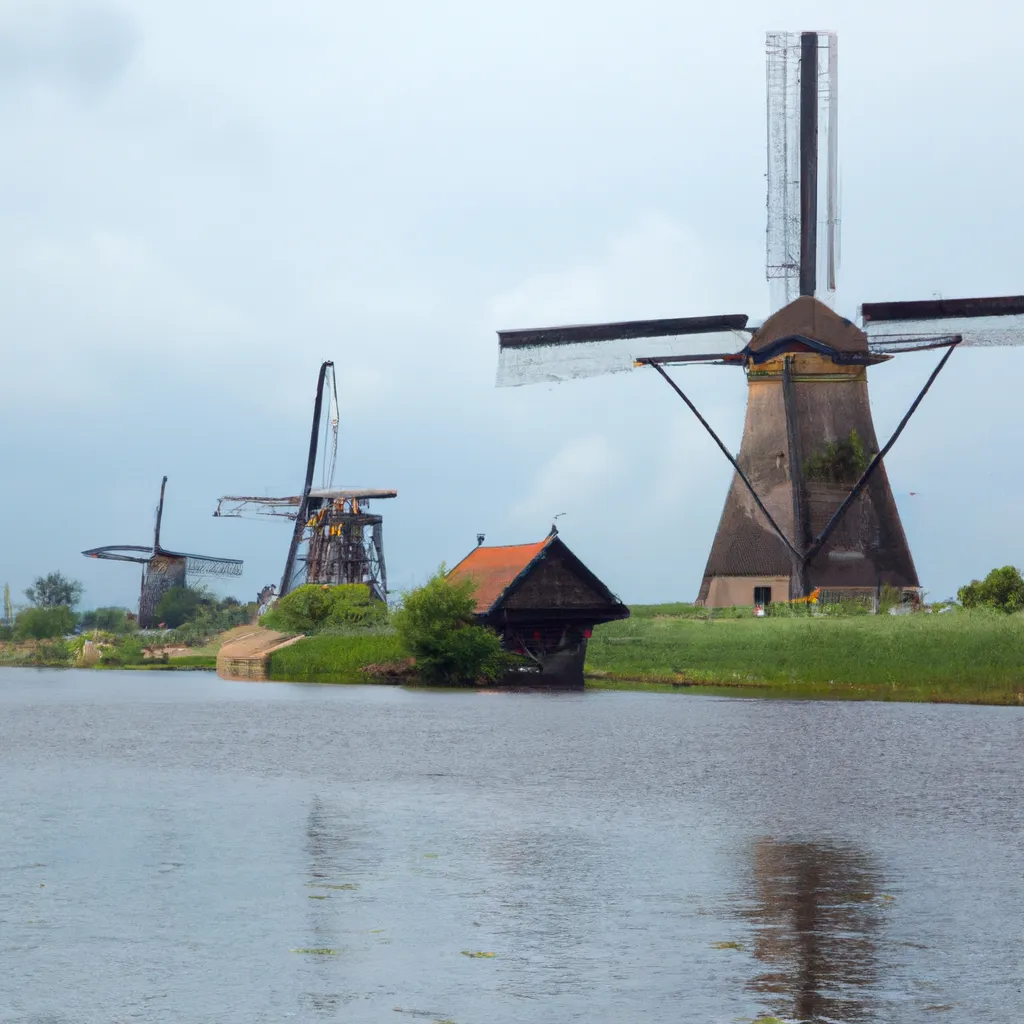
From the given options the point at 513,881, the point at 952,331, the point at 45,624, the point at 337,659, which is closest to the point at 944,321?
the point at 952,331

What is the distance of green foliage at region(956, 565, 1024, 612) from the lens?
47.5 m

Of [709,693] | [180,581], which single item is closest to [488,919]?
[709,693]

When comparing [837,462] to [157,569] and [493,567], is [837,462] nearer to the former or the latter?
[493,567]

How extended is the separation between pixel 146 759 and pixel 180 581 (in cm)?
8883

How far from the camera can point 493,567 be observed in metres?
51.0

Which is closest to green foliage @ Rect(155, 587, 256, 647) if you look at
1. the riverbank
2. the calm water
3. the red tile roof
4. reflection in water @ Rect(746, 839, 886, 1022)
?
the red tile roof

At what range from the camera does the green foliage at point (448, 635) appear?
155 ft

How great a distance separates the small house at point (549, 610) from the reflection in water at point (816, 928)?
A: 3427 centimetres

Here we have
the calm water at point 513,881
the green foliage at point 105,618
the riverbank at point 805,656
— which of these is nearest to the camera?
the calm water at point 513,881

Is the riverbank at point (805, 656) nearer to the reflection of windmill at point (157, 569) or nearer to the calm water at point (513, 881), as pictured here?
the calm water at point (513, 881)

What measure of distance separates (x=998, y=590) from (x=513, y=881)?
39.4 metres

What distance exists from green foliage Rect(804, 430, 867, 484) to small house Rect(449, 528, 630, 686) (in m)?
8.14

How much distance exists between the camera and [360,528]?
8356cm

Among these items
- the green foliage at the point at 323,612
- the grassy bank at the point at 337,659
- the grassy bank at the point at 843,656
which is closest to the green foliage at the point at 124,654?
the green foliage at the point at 323,612
